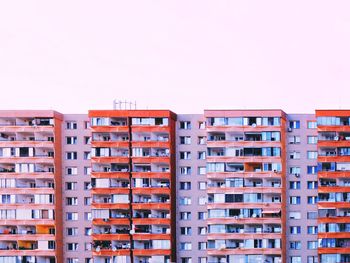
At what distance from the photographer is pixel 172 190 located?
168 feet

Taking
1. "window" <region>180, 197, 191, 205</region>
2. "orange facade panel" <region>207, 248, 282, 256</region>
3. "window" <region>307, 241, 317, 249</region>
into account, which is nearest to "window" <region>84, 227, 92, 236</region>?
"window" <region>180, 197, 191, 205</region>

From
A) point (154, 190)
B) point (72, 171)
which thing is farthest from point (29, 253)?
point (154, 190)

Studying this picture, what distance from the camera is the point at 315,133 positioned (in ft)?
168

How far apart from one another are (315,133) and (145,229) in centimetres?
1719

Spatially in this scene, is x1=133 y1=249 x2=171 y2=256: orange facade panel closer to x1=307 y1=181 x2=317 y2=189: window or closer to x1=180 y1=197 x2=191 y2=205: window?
x1=180 y1=197 x2=191 y2=205: window

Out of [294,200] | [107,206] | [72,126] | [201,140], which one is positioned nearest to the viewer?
[107,206]

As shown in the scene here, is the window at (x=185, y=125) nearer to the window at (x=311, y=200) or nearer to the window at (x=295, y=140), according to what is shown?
the window at (x=295, y=140)

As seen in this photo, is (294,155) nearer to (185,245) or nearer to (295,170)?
(295,170)

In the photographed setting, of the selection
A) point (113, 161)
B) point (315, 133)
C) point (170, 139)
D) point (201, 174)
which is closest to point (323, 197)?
point (315, 133)

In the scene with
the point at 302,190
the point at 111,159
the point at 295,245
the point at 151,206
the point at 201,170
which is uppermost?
the point at 111,159

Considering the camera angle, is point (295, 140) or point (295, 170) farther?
point (295, 140)

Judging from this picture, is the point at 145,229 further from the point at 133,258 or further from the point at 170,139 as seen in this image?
the point at 170,139

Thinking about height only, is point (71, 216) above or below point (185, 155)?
below

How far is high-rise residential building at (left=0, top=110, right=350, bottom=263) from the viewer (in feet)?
162
